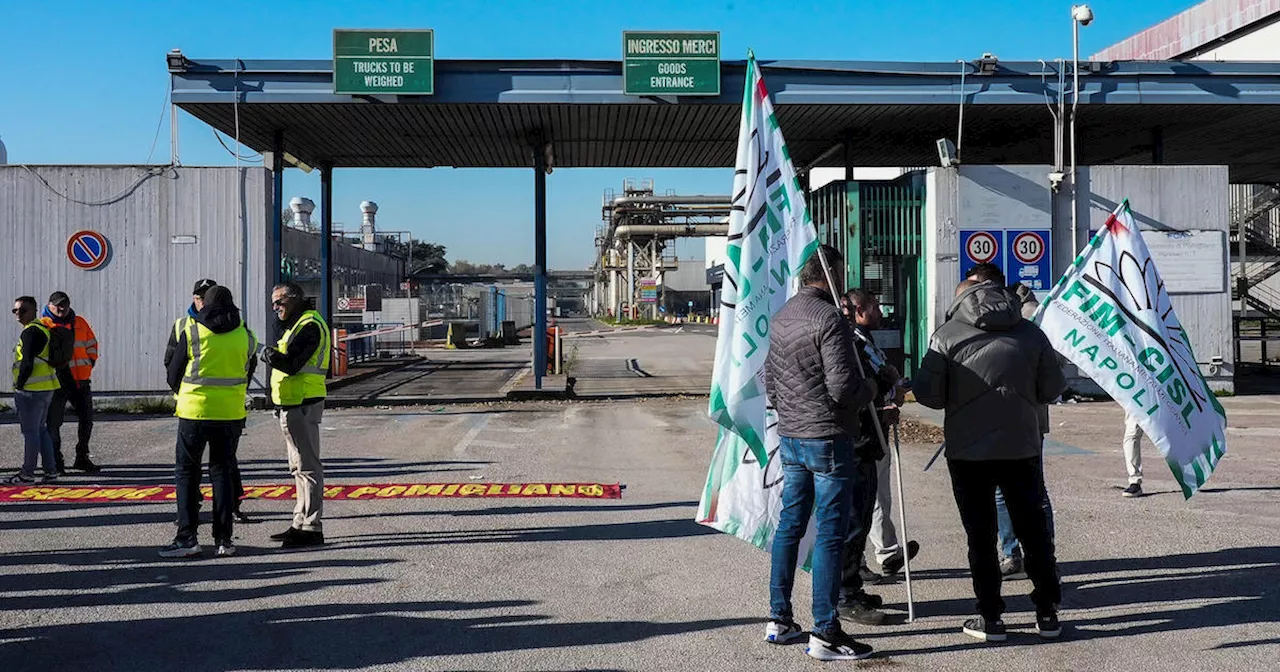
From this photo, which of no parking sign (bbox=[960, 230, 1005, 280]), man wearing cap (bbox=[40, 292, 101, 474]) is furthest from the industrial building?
no parking sign (bbox=[960, 230, 1005, 280])

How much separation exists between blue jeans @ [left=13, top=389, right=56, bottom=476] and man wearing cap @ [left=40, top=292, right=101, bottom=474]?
0.26m

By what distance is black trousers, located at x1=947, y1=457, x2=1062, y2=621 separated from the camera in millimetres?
4984

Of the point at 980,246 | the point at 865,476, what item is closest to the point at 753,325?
the point at 865,476

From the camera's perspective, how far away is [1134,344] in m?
6.60

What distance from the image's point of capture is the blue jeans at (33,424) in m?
9.45

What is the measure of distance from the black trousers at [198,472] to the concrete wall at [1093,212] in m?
12.7

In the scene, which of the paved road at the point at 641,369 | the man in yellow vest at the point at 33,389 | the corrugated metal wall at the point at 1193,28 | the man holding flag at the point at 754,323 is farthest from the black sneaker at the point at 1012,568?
the corrugated metal wall at the point at 1193,28

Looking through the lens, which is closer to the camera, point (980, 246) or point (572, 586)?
point (572, 586)

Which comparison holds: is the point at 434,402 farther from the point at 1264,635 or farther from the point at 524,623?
the point at 1264,635

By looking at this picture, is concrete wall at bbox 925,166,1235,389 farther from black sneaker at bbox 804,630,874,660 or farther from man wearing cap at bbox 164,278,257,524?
black sneaker at bbox 804,630,874,660

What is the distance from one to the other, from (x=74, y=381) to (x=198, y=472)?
14.1 ft

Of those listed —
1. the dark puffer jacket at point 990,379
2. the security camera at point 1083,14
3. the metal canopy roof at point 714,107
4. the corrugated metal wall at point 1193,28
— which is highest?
the corrugated metal wall at point 1193,28

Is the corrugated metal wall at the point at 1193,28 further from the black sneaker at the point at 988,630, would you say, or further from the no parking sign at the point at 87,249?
the black sneaker at the point at 988,630

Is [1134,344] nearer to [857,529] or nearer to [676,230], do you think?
[857,529]
